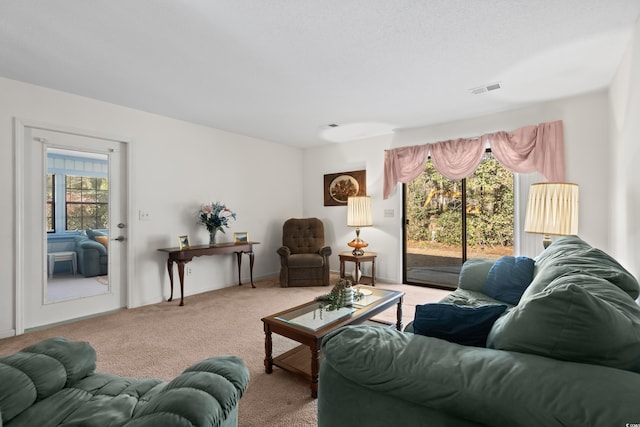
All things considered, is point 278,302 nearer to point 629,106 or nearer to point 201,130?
point 201,130

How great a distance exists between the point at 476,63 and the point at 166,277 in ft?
13.7

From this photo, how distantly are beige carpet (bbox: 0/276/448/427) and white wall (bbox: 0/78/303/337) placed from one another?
43 centimetres

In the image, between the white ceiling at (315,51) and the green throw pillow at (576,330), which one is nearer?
the green throw pillow at (576,330)

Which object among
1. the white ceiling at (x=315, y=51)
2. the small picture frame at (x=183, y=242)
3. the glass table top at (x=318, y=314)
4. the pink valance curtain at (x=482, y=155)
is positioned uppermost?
the white ceiling at (x=315, y=51)

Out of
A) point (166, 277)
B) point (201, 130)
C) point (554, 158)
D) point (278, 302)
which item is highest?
point (201, 130)

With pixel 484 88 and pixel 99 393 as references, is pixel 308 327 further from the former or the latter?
pixel 484 88

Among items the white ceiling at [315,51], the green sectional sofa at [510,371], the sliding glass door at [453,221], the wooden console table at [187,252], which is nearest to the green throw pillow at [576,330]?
the green sectional sofa at [510,371]

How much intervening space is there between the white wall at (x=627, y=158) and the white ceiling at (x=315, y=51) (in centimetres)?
19

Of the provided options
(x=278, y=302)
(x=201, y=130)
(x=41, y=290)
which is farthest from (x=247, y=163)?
(x=41, y=290)

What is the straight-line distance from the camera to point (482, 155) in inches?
154

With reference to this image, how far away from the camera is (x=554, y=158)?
11.2 feet

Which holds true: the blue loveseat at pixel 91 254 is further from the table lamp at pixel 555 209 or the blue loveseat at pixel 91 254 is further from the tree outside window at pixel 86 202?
the table lamp at pixel 555 209

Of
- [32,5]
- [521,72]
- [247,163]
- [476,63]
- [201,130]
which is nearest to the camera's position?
[32,5]

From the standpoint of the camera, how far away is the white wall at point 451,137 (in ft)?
10.5
